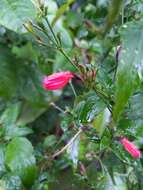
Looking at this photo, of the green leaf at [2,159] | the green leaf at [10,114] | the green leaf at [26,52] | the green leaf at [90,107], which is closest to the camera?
the green leaf at [90,107]

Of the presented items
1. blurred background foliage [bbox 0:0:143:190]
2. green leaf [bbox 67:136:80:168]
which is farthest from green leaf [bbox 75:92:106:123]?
green leaf [bbox 67:136:80:168]

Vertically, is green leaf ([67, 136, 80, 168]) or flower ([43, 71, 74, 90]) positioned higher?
flower ([43, 71, 74, 90])

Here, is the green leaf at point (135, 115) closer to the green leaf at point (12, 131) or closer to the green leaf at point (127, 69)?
the green leaf at point (127, 69)

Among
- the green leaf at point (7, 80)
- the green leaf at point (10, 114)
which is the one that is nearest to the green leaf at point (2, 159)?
the green leaf at point (10, 114)

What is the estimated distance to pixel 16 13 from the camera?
1120mm

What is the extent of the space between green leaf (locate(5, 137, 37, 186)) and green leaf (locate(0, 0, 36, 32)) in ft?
0.97

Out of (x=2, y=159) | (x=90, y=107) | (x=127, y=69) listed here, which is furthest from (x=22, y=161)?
(x=127, y=69)

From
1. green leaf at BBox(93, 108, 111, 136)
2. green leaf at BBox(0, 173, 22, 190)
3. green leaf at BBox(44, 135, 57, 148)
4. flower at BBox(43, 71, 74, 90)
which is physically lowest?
green leaf at BBox(44, 135, 57, 148)

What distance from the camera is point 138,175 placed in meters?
1.23

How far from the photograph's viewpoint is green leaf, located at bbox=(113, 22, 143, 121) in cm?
72

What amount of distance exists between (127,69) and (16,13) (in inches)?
18.6

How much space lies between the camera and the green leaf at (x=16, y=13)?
1101mm

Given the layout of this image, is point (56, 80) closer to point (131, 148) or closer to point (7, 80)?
point (131, 148)

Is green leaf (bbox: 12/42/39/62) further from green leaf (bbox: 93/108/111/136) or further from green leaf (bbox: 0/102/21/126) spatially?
green leaf (bbox: 93/108/111/136)
